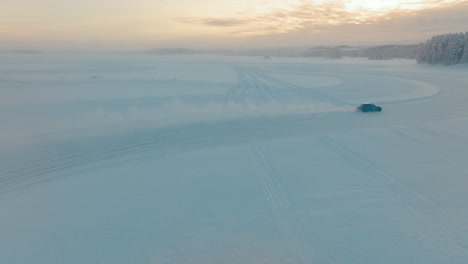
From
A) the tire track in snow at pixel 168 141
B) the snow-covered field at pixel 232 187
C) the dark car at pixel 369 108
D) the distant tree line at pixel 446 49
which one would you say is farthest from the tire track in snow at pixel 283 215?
the distant tree line at pixel 446 49

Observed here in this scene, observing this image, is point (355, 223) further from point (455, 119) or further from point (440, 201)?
point (455, 119)

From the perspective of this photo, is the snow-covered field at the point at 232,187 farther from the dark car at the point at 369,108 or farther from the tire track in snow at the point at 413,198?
the dark car at the point at 369,108

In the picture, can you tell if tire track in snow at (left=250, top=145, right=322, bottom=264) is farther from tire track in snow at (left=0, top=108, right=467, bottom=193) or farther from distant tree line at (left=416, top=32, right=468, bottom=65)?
distant tree line at (left=416, top=32, right=468, bottom=65)

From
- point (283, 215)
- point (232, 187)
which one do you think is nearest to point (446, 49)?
point (232, 187)

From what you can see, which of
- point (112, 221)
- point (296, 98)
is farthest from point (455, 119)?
point (112, 221)

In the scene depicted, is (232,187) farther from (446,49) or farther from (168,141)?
(446,49)

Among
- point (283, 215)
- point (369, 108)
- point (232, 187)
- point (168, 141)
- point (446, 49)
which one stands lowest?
point (283, 215)
